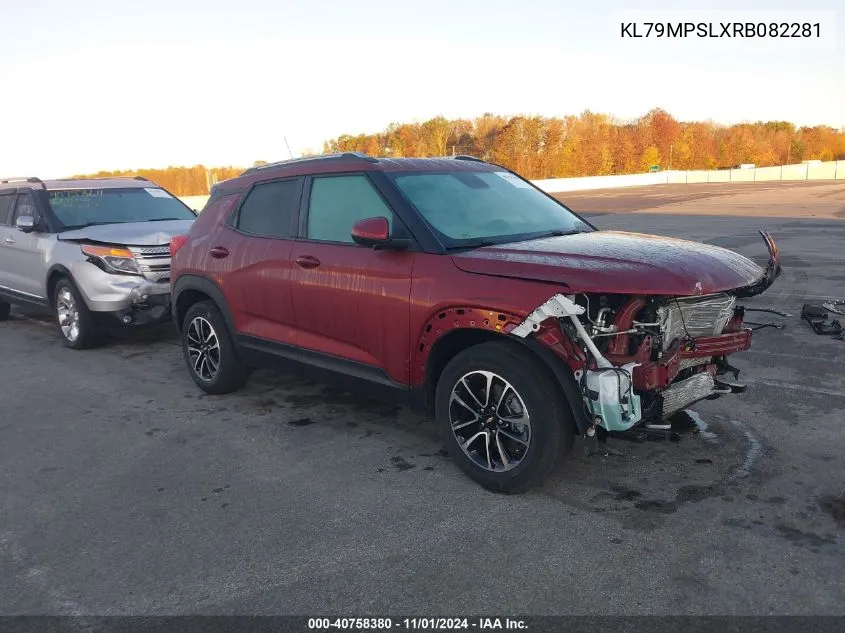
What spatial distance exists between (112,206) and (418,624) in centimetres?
754

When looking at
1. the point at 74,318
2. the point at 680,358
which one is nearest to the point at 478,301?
→ the point at 680,358

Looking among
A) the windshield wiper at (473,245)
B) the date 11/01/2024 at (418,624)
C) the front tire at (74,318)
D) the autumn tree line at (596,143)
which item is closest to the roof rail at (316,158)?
the windshield wiper at (473,245)

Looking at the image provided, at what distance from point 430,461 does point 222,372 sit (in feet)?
7.17

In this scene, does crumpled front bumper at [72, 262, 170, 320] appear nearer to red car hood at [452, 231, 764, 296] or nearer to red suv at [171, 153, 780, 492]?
red suv at [171, 153, 780, 492]

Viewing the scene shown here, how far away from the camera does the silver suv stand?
7.63m

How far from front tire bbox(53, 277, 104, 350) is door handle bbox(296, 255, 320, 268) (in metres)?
3.94

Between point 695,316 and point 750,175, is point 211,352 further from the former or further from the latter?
point 750,175

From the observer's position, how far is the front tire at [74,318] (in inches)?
306

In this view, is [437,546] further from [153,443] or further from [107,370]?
[107,370]

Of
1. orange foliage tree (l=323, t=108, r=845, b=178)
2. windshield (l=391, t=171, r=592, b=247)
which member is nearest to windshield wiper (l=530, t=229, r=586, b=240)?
windshield (l=391, t=171, r=592, b=247)

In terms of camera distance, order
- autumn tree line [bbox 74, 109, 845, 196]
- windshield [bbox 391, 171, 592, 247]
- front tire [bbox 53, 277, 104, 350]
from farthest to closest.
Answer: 1. autumn tree line [bbox 74, 109, 845, 196]
2. front tire [bbox 53, 277, 104, 350]
3. windshield [bbox 391, 171, 592, 247]

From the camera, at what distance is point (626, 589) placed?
3.02m

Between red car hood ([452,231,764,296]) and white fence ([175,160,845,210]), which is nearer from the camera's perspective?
red car hood ([452,231,764,296])

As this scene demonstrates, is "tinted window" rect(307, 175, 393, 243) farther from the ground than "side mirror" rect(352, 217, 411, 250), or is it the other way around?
"tinted window" rect(307, 175, 393, 243)
